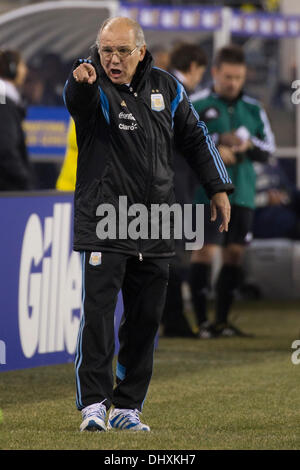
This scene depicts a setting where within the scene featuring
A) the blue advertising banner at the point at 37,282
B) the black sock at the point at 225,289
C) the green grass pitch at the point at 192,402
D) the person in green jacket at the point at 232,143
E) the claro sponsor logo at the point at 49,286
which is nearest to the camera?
the green grass pitch at the point at 192,402

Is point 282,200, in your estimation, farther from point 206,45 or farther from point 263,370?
point 263,370

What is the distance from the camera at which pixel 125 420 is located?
593 centimetres

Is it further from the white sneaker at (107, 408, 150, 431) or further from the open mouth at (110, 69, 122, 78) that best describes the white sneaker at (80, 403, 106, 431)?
the open mouth at (110, 69, 122, 78)

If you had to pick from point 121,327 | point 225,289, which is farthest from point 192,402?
point 225,289

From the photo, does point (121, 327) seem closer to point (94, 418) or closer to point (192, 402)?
point (94, 418)

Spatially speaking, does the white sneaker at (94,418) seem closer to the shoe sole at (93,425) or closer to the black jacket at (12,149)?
the shoe sole at (93,425)

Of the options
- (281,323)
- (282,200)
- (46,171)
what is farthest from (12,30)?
(281,323)

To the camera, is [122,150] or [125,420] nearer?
[122,150]

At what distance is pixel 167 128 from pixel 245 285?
331 inches

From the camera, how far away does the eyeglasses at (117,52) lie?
18.7 feet

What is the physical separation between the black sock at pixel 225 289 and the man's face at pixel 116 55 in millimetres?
5025

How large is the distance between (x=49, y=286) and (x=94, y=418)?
254cm

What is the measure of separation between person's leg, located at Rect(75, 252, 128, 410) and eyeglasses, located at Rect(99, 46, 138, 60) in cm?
87

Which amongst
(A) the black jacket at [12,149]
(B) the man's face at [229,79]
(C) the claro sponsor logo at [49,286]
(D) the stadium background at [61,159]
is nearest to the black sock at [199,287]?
(D) the stadium background at [61,159]
